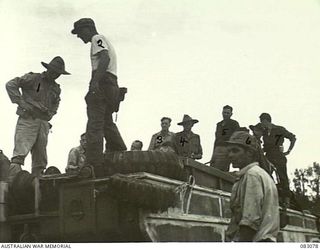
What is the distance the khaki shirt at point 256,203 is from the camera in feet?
5.81

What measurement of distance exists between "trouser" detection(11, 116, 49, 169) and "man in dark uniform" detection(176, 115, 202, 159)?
564 mm

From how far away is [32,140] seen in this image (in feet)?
7.23

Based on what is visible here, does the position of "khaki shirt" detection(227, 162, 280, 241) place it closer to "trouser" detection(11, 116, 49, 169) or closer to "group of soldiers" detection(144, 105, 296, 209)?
"group of soldiers" detection(144, 105, 296, 209)

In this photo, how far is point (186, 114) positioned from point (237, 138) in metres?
0.42

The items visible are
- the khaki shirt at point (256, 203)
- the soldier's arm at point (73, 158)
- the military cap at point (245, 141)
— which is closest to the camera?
the khaki shirt at point (256, 203)

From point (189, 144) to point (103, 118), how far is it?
15.3 inches

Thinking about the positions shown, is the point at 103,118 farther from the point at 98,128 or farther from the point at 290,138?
the point at 290,138

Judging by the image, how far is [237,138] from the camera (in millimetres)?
1967

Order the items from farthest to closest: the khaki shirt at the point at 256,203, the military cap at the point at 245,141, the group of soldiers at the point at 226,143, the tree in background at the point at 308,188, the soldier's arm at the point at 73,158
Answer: the tree in background at the point at 308,188, the group of soldiers at the point at 226,143, the soldier's arm at the point at 73,158, the military cap at the point at 245,141, the khaki shirt at the point at 256,203

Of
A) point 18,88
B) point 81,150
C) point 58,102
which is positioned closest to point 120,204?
point 81,150

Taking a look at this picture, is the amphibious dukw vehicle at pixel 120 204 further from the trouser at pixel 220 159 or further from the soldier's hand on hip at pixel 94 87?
the soldier's hand on hip at pixel 94 87

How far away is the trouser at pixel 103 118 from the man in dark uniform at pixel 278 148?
2.12 ft
